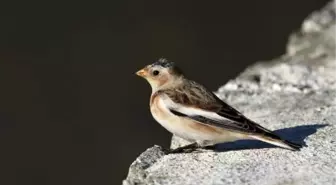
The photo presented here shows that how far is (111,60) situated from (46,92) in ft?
4.50

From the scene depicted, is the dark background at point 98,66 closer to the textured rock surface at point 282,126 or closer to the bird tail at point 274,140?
the textured rock surface at point 282,126

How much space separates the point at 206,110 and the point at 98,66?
7.07 metres

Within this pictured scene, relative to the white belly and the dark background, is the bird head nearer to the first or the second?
the white belly

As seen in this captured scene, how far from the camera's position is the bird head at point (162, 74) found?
5.57 meters

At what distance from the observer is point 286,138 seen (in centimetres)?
544

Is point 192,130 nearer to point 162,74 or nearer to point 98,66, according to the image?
point 162,74

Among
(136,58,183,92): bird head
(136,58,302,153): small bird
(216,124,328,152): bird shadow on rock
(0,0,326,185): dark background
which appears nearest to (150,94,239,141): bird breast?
(136,58,302,153): small bird

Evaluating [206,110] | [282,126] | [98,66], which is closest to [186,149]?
[206,110]

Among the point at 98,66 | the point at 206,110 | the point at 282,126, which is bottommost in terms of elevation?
the point at 206,110

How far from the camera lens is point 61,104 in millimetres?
10875

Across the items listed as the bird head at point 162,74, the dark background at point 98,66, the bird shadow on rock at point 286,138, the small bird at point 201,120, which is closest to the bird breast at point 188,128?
the small bird at point 201,120

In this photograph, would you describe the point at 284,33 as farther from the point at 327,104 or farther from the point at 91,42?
the point at 327,104

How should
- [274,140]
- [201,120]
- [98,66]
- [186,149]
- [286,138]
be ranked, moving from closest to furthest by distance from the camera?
[274,140] < [201,120] < [186,149] < [286,138] < [98,66]

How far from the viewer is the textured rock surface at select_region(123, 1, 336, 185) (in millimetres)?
4758
